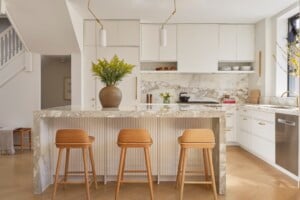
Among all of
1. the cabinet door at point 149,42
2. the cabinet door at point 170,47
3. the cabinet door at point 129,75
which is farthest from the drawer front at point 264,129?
the cabinet door at point 149,42

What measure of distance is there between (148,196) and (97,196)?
1.82ft

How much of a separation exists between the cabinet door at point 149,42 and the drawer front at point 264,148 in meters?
2.67

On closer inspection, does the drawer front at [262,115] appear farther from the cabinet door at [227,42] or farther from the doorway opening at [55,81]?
the doorway opening at [55,81]

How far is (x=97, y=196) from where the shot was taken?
3.27 metres

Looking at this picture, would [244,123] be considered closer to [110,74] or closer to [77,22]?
[110,74]

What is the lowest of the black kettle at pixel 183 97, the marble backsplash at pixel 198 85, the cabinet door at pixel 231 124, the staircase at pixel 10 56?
the cabinet door at pixel 231 124

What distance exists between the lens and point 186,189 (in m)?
3.51

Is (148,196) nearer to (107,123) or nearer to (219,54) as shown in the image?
(107,123)

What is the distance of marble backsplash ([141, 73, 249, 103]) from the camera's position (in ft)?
22.5

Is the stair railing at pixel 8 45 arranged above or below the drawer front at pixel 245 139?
above

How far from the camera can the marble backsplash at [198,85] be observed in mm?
6852

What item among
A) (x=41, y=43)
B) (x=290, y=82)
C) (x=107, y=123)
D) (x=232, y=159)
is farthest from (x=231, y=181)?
(x=41, y=43)

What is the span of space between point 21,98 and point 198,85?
3.84m

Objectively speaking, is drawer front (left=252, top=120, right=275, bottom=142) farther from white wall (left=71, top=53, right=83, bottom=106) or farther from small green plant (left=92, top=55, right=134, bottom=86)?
white wall (left=71, top=53, right=83, bottom=106)
